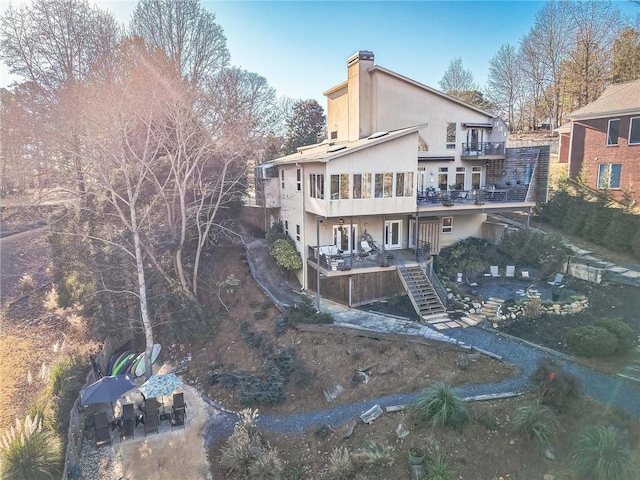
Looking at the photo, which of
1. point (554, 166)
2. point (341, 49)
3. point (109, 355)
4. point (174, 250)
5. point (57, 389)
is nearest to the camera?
point (57, 389)

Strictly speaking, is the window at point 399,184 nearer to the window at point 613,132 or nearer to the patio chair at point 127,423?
the patio chair at point 127,423

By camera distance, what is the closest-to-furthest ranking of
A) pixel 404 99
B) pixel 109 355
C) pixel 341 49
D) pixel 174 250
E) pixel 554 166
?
pixel 109 355, pixel 174 250, pixel 404 99, pixel 341 49, pixel 554 166

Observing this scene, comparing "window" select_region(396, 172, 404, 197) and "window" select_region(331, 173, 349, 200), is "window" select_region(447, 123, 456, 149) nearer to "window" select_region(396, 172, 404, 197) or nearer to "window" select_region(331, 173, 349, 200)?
"window" select_region(396, 172, 404, 197)

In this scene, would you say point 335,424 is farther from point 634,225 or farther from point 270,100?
point 270,100

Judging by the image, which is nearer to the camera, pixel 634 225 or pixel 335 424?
pixel 335 424

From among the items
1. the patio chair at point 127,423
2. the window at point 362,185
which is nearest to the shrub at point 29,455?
the patio chair at point 127,423

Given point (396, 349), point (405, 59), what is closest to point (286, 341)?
point (396, 349)

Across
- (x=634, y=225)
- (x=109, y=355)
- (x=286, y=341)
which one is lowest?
(x=109, y=355)
